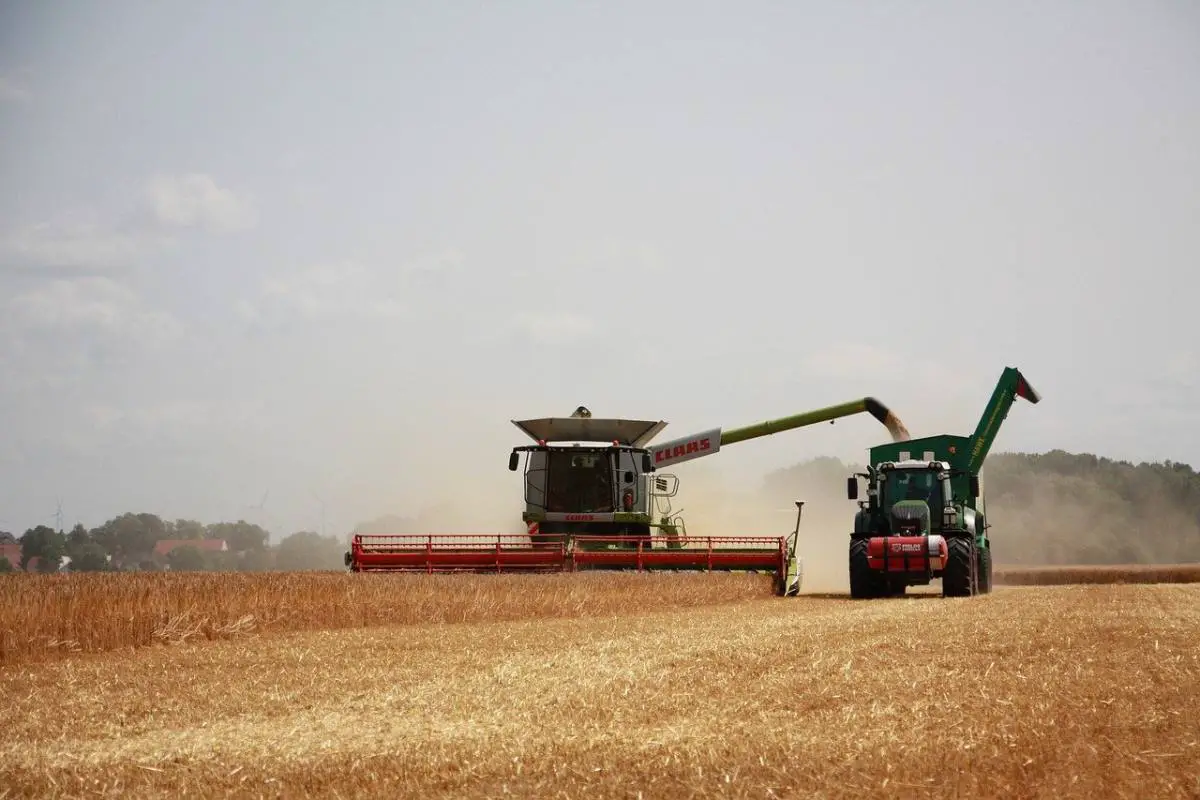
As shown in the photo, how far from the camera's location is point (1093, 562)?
52.8m

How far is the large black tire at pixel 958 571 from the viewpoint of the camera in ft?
71.9

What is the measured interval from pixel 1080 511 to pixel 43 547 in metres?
47.6

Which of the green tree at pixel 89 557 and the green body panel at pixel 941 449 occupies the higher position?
the green body panel at pixel 941 449

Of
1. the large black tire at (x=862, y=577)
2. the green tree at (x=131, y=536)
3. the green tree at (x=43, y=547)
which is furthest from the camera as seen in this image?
the green tree at (x=131, y=536)

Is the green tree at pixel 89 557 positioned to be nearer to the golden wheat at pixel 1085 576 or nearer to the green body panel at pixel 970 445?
the golden wheat at pixel 1085 576

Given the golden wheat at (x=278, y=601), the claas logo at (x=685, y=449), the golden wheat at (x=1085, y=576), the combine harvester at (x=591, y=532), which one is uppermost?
the claas logo at (x=685, y=449)

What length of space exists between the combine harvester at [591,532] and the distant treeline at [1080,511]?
20710 millimetres

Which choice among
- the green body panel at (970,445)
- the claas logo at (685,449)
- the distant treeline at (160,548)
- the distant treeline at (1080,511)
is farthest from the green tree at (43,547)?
the green body panel at (970,445)

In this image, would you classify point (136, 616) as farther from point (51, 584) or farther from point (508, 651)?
point (508, 651)

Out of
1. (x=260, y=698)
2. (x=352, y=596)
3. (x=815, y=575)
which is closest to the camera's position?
(x=260, y=698)

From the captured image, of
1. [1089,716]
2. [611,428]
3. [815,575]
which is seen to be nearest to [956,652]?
[1089,716]

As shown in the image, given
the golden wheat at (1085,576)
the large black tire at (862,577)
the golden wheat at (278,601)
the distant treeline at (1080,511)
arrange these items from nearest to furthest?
the golden wheat at (278,601), the large black tire at (862,577), the golden wheat at (1085,576), the distant treeline at (1080,511)

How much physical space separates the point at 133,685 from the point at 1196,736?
7.73 metres

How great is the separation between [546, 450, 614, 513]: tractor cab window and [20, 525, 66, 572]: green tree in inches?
1726
